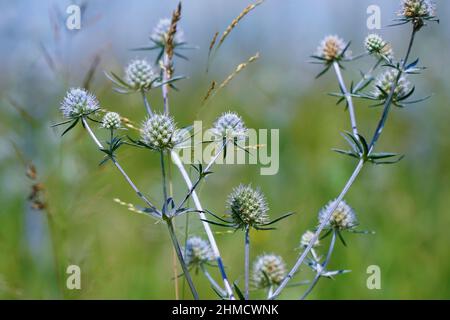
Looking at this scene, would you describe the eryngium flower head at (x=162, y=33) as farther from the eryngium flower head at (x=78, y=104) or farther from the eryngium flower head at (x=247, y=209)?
the eryngium flower head at (x=247, y=209)

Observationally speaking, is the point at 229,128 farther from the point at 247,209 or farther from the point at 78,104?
the point at 78,104

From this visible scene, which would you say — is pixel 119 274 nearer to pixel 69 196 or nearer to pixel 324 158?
pixel 69 196

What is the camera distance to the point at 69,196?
2.63 meters

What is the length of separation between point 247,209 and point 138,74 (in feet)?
2.12

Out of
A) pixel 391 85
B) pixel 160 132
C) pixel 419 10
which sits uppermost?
pixel 419 10

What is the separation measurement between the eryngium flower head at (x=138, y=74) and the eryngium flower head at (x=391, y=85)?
2.47ft

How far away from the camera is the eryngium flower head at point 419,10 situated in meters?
1.61

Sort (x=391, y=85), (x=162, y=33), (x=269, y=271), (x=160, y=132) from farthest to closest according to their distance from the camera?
(x=162, y=33) → (x=269, y=271) → (x=391, y=85) → (x=160, y=132)

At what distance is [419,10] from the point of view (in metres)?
1.61

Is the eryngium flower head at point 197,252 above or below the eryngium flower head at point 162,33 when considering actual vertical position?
below

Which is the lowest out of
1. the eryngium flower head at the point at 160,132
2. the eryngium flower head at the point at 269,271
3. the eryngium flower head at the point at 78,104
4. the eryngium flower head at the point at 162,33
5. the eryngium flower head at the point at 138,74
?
the eryngium flower head at the point at 269,271

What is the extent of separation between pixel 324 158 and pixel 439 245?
1.07 m

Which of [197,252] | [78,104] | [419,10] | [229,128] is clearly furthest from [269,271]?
[419,10]

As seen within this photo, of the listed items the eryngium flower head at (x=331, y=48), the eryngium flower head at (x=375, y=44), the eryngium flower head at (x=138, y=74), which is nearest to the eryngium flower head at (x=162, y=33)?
the eryngium flower head at (x=138, y=74)
